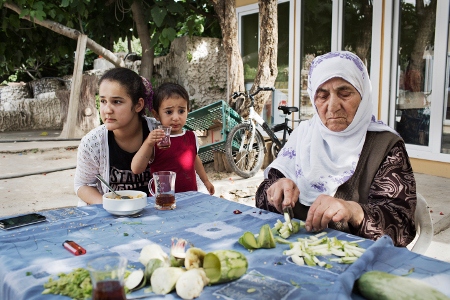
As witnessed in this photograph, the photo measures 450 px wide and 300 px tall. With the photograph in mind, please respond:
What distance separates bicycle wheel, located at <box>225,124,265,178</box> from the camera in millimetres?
6918

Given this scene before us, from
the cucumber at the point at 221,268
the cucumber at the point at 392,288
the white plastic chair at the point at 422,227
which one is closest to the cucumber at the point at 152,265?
the cucumber at the point at 221,268

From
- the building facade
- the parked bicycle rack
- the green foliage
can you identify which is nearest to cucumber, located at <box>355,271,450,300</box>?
the parked bicycle rack

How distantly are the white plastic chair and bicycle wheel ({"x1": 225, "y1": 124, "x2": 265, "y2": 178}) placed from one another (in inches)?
189

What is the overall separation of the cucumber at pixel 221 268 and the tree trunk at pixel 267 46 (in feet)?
20.6

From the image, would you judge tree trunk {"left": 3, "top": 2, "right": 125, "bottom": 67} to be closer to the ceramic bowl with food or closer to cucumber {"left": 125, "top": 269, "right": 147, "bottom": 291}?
the ceramic bowl with food

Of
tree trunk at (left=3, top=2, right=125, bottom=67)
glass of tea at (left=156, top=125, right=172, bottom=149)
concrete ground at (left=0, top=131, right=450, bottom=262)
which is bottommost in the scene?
concrete ground at (left=0, top=131, right=450, bottom=262)

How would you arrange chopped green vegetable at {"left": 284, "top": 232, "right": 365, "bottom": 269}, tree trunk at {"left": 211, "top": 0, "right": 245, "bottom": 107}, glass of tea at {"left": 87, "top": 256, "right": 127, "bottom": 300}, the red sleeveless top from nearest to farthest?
glass of tea at {"left": 87, "top": 256, "right": 127, "bottom": 300} < chopped green vegetable at {"left": 284, "top": 232, "right": 365, "bottom": 269} < the red sleeveless top < tree trunk at {"left": 211, "top": 0, "right": 245, "bottom": 107}

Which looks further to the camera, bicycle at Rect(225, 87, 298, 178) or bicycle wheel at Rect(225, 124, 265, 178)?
bicycle at Rect(225, 87, 298, 178)

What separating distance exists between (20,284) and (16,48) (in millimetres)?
11273

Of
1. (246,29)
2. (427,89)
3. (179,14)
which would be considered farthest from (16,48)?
(427,89)

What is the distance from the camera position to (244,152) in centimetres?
716

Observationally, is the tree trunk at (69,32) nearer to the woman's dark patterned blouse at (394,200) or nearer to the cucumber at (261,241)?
the woman's dark patterned blouse at (394,200)

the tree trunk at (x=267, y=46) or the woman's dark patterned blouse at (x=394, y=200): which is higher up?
the tree trunk at (x=267, y=46)

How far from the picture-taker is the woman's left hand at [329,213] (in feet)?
5.52
